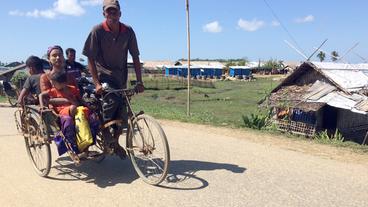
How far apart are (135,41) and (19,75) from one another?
1089cm

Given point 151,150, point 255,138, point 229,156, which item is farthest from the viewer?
point 255,138

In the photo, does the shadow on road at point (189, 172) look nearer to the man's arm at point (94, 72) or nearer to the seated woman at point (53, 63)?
the man's arm at point (94, 72)

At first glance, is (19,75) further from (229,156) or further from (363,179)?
(363,179)

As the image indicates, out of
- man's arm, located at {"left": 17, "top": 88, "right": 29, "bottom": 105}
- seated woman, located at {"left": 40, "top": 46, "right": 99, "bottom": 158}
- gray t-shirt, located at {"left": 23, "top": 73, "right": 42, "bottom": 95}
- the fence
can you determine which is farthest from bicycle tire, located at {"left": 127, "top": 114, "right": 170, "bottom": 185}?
the fence

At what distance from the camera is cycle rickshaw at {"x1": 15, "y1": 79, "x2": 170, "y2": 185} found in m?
4.68

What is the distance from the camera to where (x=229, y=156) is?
616cm

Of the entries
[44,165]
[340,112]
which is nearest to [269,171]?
[44,165]

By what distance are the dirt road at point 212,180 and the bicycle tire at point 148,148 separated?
0.15 m

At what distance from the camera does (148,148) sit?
4.79 metres

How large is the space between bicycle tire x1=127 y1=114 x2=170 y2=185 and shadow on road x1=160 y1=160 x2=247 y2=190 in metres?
0.18

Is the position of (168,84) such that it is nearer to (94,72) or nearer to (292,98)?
(292,98)

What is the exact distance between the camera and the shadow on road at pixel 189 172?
4.65 m

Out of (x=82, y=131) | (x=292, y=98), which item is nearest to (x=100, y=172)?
(x=82, y=131)

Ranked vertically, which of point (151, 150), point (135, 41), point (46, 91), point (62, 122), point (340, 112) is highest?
point (135, 41)
